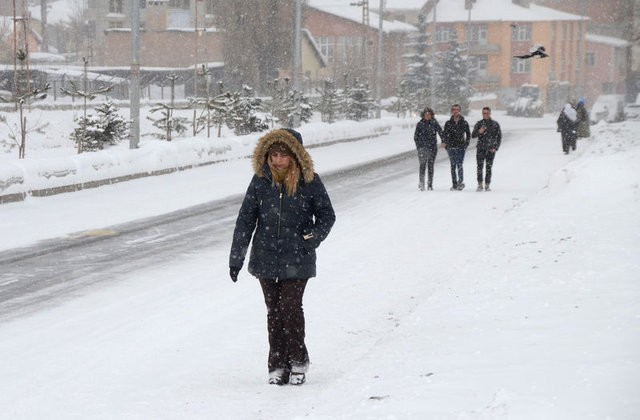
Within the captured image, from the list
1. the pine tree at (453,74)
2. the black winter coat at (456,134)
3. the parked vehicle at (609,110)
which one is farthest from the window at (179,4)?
the black winter coat at (456,134)

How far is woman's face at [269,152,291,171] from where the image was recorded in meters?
6.83

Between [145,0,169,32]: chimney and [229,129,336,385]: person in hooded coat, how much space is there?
76251 mm

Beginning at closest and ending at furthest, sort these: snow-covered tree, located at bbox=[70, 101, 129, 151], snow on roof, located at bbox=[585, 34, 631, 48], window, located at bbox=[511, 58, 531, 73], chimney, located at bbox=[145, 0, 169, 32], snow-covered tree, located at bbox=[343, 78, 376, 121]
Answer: snow-covered tree, located at bbox=[70, 101, 129, 151]
snow-covered tree, located at bbox=[343, 78, 376, 121]
chimney, located at bbox=[145, 0, 169, 32]
window, located at bbox=[511, 58, 531, 73]
snow on roof, located at bbox=[585, 34, 631, 48]

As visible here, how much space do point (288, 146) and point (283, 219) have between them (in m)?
0.50

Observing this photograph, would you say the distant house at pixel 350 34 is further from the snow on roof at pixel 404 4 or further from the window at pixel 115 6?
the window at pixel 115 6

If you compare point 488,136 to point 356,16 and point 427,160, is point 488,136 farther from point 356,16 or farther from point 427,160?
point 356,16

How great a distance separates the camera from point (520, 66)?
4033 inches

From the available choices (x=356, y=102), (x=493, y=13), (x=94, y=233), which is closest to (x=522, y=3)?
(x=493, y=13)

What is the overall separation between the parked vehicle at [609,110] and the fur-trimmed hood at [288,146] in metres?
46.6

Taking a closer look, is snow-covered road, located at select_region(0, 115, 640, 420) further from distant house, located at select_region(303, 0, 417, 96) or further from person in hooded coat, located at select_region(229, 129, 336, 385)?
distant house, located at select_region(303, 0, 417, 96)

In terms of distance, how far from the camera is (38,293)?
406 inches

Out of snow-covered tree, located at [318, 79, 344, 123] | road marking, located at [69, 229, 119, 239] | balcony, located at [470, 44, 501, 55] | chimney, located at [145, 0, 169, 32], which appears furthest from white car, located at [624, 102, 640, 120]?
balcony, located at [470, 44, 501, 55]

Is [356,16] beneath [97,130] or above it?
above

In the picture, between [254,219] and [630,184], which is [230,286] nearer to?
[254,219]
